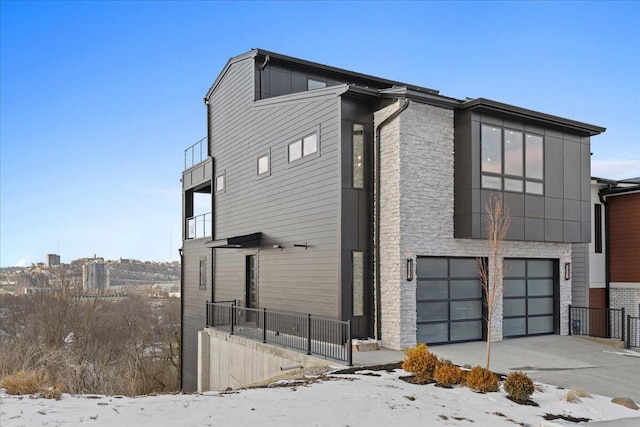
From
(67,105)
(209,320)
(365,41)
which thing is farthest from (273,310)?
(67,105)

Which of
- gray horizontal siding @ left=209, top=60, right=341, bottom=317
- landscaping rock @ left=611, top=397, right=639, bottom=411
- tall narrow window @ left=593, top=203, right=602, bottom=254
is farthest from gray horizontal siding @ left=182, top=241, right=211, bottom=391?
landscaping rock @ left=611, top=397, right=639, bottom=411

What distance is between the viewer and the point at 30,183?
36.5 meters

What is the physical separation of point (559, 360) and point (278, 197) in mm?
8690

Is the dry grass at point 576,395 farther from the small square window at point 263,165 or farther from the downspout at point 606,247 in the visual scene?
the downspout at point 606,247

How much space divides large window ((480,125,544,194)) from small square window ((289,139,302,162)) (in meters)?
4.97

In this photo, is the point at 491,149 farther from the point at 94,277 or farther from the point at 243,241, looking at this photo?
the point at 94,277

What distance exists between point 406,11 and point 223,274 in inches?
526

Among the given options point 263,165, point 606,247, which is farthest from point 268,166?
point 606,247

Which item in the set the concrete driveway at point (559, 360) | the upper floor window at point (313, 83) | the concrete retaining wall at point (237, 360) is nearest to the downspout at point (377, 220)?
the concrete driveway at point (559, 360)

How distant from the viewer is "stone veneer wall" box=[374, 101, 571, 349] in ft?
39.3

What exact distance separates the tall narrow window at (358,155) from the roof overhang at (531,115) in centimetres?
273

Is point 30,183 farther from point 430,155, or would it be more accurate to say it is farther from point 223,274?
point 430,155

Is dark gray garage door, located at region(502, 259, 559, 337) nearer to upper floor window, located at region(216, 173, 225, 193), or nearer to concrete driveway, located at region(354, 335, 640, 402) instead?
concrete driveway, located at region(354, 335, 640, 402)

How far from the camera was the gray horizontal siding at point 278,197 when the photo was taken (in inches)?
504
